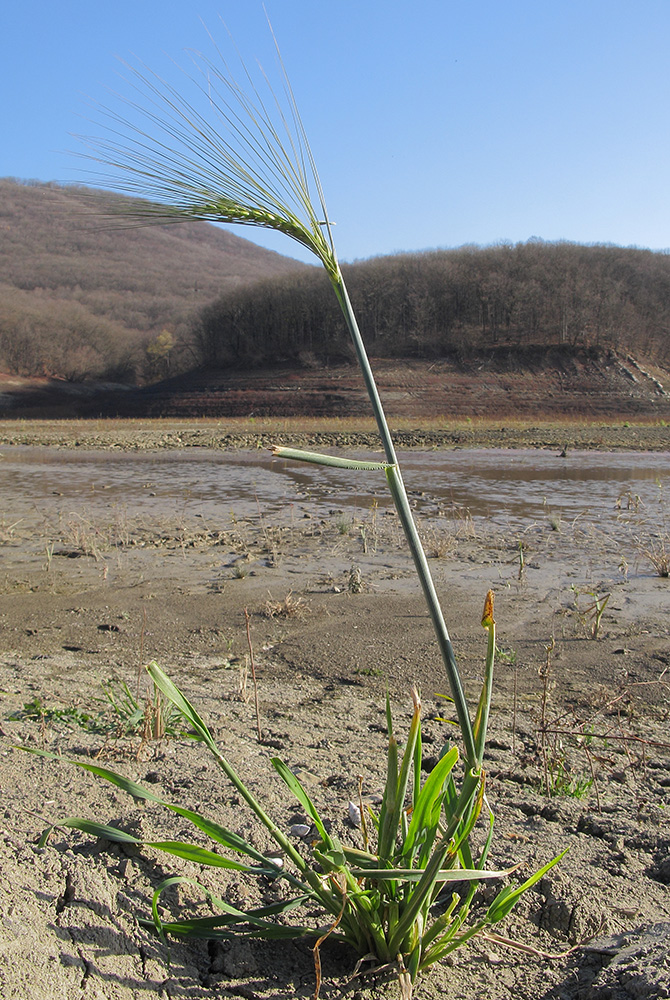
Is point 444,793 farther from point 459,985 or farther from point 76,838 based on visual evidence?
point 76,838

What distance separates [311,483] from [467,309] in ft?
121

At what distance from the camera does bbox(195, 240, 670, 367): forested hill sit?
46250 mm

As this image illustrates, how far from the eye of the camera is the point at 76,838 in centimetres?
197

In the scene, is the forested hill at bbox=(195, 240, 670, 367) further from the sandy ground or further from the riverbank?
the sandy ground

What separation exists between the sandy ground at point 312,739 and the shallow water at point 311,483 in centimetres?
348

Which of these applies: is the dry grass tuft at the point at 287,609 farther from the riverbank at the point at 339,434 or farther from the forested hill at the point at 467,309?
the forested hill at the point at 467,309

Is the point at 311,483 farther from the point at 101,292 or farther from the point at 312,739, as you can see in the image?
the point at 101,292

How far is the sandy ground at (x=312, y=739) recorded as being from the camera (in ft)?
5.48

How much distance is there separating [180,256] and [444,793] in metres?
141

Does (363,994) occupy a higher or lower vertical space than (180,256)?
lower

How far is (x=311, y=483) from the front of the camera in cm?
1556

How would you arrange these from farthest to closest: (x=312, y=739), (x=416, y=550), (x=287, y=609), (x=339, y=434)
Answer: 1. (x=339, y=434)
2. (x=287, y=609)
3. (x=312, y=739)
4. (x=416, y=550)

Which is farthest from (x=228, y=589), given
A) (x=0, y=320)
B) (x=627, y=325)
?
(x=0, y=320)

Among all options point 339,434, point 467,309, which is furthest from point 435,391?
→ point 339,434
